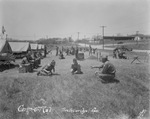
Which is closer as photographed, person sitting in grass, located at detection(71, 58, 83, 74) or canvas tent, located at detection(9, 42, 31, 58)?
person sitting in grass, located at detection(71, 58, 83, 74)

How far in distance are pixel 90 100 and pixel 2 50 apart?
561 inches

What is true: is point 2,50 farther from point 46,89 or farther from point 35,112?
point 35,112

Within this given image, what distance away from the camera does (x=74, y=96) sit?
8031mm

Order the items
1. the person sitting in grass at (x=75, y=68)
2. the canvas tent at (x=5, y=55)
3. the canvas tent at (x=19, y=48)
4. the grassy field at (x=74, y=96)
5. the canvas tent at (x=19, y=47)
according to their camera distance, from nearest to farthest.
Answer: the grassy field at (x=74, y=96), the person sitting in grass at (x=75, y=68), the canvas tent at (x=5, y=55), the canvas tent at (x=19, y=48), the canvas tent at (x=19, y=47)

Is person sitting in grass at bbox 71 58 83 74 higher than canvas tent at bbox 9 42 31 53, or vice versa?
canvas tent at bbox 9 42 31 53

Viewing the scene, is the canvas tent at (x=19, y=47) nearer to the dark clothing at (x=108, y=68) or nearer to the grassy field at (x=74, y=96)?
the grassy field at (x=74, y=96)

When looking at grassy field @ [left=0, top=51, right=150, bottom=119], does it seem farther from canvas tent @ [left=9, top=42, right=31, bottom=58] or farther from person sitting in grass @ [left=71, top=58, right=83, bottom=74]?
canvas tent @ [left=9, top=42, right=31, bottom=58]

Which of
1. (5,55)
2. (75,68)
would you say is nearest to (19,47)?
(5,55)

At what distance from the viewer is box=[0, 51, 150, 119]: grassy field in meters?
7.22

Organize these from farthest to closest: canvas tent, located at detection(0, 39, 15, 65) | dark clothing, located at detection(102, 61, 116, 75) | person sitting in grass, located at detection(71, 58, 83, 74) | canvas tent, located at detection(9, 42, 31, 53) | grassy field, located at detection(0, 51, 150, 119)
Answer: canvas tent, located at detection(9, 42, 31, 53) → canvas tent, located at detection(0, 39, 15, 65) → person sitting in grass, located at detection(71, 58, 83, 74) → dark clothing, located at detection(102, 61, 116, 75) → grassy field, located at detection(0, 51, 150, 119)

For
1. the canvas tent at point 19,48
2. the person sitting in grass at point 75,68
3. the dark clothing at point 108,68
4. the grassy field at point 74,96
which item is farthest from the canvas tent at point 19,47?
the dark clothing at point 108,68

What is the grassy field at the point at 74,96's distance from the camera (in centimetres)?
722

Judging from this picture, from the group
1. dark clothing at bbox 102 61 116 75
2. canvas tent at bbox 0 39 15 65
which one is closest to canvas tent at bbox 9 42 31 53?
canvas tent at bbox 0 39 15 65

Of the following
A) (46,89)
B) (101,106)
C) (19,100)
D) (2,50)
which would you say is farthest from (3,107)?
(2,50)
